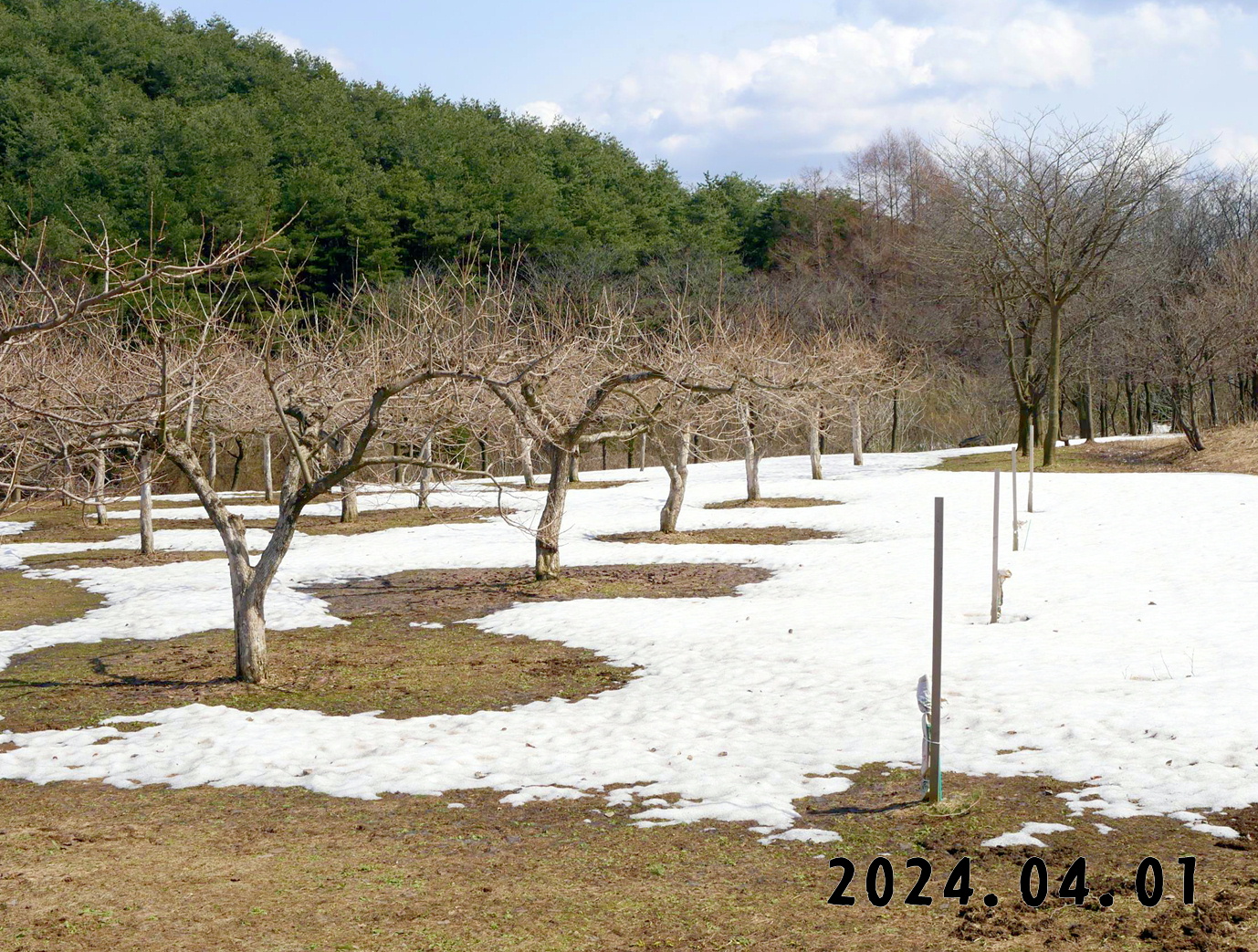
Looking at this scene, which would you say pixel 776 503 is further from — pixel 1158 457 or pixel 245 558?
pixel 245 558

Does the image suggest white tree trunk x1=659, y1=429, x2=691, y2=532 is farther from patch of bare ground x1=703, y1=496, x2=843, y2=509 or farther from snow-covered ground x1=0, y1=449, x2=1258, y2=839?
patch of bare ground x1=703, y1=496, x2=843, y2=509

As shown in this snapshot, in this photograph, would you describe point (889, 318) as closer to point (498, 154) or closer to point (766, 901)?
point (498, 154)

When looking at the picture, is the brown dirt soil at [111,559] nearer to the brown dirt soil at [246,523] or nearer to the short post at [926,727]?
the brown dirt soil at [246,523]

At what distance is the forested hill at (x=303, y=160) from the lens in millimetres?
44344

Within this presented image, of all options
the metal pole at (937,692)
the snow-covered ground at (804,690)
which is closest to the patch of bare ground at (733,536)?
the snow-covered ground at (804,690)

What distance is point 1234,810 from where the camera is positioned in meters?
6.39

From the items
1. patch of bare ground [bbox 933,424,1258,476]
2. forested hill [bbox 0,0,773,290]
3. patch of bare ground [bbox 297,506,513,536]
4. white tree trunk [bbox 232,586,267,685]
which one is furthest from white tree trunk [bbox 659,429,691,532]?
forested hill [bbox 0,0,773,290]

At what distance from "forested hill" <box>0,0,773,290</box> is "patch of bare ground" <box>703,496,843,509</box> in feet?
58.1

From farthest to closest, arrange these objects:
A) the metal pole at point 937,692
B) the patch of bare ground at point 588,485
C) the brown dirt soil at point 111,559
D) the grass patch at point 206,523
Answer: the patch of bare ground at point 588,485, the grass patch at point 206,523, the brown dirt soil at point 111,559, the metal pole at point 937,692

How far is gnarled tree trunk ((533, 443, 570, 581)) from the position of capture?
15.4m

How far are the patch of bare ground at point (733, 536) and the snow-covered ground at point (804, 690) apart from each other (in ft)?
3.90

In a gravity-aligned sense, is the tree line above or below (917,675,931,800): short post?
above

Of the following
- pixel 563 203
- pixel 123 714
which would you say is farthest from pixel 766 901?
pixel 563 203

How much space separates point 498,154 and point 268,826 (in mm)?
60080
